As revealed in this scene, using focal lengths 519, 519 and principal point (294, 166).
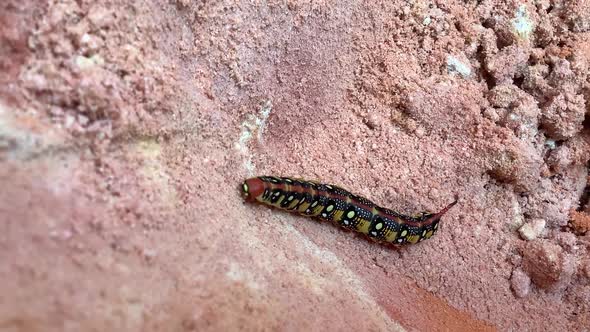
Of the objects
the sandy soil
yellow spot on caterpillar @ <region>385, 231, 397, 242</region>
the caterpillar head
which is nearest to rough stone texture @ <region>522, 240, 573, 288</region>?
the sandy soil

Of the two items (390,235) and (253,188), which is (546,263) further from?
(253,188)

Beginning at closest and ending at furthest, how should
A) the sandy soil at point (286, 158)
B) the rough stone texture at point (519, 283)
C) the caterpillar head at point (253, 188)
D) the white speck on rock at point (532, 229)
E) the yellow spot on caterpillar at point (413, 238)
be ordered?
the sandy soil at point (286, 158), the caterpillar head at point (253, 188), the yellow spot on caterpillar at point (413, 238), the rough stone texture at point (519, 283), the white speck on rock at point (532, 229)

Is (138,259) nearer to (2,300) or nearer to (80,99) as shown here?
(2,300)

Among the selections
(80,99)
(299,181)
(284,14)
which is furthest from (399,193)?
(80,99)

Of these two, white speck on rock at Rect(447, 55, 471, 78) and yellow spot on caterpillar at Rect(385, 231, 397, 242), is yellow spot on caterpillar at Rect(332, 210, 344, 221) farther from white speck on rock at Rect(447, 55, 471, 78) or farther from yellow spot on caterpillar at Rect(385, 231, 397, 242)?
white speck on rock at Rect(447, 55, 471, 78)

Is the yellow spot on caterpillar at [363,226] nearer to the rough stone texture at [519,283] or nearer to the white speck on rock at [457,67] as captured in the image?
the rough stone texture at [519,283]

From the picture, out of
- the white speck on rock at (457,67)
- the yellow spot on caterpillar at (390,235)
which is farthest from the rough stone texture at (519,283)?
the white speck on rock at (457,67)
